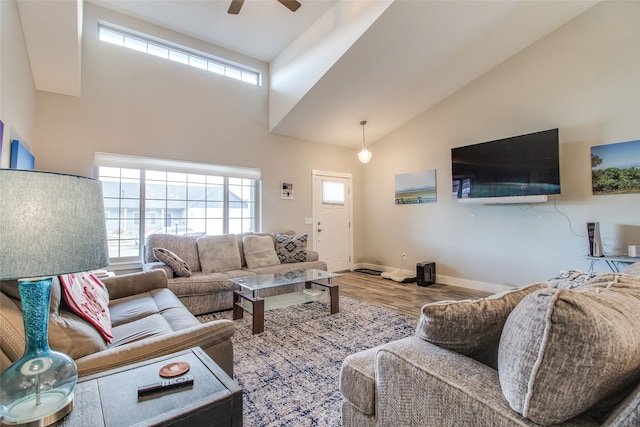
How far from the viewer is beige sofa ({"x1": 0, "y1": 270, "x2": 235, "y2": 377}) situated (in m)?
1.06

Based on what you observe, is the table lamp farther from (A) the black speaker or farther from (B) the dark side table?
(A) the black speaker

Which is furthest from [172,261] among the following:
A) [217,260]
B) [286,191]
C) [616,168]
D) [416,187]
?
[616,168]

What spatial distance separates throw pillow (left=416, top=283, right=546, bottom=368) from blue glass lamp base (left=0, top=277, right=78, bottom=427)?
122cm

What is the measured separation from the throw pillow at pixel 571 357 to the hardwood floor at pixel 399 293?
2.81 m

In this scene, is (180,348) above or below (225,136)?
below

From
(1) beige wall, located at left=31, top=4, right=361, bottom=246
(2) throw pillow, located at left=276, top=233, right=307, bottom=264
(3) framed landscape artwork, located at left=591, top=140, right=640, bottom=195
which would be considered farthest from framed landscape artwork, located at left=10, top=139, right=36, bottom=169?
(3) framed landscape artwork, located at left=591, top=140, right=640, bottom=195

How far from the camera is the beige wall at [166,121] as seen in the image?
3.60 meters

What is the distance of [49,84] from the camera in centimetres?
337

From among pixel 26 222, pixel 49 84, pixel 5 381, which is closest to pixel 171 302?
pixel 5 381

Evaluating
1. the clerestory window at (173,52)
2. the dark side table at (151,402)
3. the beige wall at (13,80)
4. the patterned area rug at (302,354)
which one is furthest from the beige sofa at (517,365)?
the clerestory window at (173,52)

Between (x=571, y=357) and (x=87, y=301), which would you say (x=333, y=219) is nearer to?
(x=87, y=301)

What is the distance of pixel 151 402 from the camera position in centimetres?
96

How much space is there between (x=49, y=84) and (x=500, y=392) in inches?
189

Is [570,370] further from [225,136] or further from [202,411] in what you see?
[225,136]
